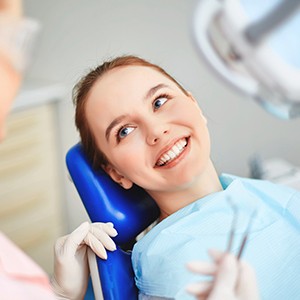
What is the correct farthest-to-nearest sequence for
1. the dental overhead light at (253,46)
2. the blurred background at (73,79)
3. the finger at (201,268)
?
the blurred background at (73,79) → the finger at (201,268) → the dental overhead light at (253,46)

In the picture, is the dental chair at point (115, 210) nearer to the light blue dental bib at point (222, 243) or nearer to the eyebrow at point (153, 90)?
the light blue dental bib at point (222, 243)

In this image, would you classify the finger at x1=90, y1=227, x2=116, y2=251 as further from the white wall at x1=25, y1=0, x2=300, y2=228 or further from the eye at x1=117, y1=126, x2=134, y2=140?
the white wall at x1=25, y1=0, x2=300, y2=228

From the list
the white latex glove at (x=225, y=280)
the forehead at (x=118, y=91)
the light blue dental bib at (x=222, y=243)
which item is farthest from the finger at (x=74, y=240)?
the white latex glove at (x=225, y=280)

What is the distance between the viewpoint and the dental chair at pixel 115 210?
106 cm

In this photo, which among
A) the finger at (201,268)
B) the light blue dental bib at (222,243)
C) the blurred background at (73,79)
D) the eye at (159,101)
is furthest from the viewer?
the blurred background at (73,79)

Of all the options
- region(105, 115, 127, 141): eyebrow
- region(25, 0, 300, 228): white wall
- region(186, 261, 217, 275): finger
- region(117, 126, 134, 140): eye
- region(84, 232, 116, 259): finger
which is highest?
region(25, 0, 300, 228): white wall

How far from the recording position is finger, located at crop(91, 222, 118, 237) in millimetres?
1075

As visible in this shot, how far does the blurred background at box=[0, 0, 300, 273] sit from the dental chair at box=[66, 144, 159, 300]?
3.14 feet

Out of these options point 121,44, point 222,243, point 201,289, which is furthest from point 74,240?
point 121,44

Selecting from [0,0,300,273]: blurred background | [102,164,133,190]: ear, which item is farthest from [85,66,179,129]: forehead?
[0,0,300,273]: blurred background

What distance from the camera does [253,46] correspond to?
17.6 inches

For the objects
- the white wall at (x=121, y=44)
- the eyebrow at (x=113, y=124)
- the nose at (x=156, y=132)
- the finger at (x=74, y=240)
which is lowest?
the finger at (x=74, y=240)

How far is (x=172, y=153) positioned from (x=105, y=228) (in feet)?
0.65

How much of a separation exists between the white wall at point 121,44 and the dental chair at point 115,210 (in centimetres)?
103
